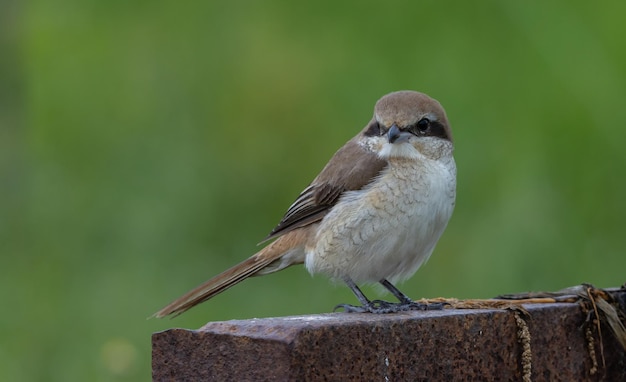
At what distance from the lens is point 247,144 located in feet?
27.5

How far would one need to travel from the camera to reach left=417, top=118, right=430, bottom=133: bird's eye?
17.0 feet

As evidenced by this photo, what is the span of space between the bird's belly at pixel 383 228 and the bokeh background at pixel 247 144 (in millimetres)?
1458

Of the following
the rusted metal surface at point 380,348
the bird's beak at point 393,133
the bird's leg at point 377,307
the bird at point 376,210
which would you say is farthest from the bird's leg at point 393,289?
the rusted metal surface at point 380,348

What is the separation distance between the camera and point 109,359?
561 centimetres

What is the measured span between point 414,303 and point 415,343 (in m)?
0.82

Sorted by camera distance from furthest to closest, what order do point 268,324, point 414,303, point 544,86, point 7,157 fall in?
point 544,86 → point 7,157 → point 414,303 → point 268,324

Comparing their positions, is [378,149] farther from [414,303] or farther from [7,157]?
[7,157]

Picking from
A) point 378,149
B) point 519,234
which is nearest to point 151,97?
point 519,234

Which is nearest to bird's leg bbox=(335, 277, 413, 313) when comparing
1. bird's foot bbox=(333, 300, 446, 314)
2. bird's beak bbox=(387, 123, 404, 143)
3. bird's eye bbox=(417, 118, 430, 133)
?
bird's foot bbox=(333, 300, 446, 314)

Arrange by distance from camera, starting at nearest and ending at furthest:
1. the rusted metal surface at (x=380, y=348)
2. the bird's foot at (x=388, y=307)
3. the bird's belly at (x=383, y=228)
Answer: the rusted metal surface at (x=380, y=348) → the bird's foot at (x=388, y=307) → the bird's belly at (x=383, y=228)

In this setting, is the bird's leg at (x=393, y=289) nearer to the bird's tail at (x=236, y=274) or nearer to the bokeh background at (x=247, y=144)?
the bird's tail at (x=236, y=274)

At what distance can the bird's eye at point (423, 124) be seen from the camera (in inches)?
204

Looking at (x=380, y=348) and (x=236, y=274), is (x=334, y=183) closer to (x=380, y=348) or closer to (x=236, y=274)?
(x=236, y=274)

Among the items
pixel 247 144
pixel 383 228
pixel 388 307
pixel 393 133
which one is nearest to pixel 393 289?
pixel 383 228
